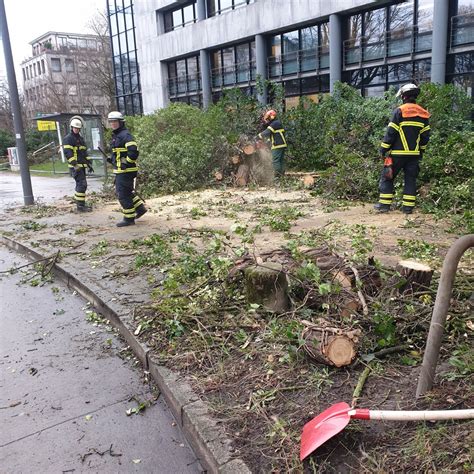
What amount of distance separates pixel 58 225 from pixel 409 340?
7657 mm

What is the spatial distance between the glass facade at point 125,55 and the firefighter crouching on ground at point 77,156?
25612 millimetres

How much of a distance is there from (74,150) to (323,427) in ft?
30.2

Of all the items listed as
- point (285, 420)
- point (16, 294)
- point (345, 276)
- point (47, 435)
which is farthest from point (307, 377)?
point (16, 294)

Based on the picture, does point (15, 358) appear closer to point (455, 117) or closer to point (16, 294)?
point (16, 294)

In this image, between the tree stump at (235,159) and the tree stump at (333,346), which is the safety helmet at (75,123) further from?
the tree stump at (333,346)

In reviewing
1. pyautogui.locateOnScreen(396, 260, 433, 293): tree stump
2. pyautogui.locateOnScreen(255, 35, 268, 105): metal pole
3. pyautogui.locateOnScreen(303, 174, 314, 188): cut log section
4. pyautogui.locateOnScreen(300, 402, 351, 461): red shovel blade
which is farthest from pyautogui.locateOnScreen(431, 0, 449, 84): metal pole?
pyautogui.locateOnScreen(300, 402, 351, 461): red shovel blade

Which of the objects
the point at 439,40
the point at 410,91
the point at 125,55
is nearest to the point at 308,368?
the point at 410,91

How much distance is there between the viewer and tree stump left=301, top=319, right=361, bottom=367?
3.05 m

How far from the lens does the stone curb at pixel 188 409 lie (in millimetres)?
2471

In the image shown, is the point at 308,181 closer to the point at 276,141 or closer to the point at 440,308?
the point at 276,141

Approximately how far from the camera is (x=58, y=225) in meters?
9.28

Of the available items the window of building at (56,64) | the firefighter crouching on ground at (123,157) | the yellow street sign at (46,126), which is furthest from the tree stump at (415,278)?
the window of building at (56,64)

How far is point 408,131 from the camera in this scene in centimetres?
765

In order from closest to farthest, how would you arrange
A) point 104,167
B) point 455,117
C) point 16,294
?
point 16,294
point 455,117
point 104,167
